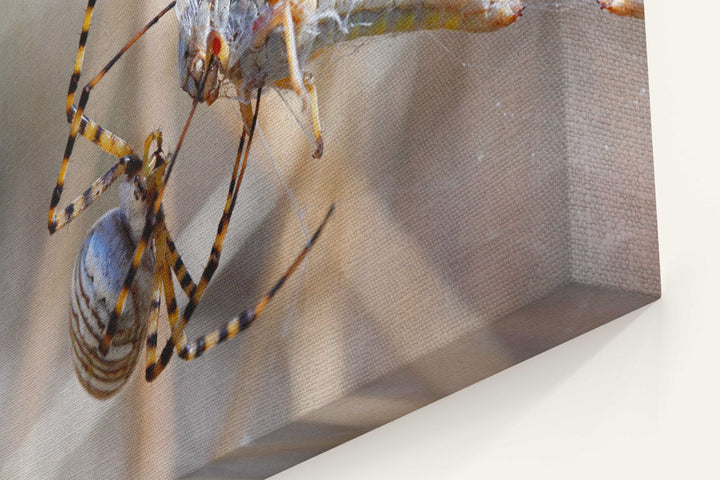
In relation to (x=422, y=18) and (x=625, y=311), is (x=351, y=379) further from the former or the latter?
(x=422, y=18)

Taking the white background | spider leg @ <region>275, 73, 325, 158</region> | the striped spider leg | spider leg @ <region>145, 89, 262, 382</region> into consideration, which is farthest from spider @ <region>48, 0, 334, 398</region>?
the striped spider leg

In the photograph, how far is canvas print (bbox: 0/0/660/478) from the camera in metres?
1.11

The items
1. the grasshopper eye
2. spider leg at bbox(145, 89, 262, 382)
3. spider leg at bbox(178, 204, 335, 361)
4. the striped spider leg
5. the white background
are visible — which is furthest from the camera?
the grasshopper eye

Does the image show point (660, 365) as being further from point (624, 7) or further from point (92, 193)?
point (92, 193)

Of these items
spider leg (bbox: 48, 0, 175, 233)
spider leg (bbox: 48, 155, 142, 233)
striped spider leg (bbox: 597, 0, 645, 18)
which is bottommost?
spider leg (bbox: 48, 155, 142, 233)

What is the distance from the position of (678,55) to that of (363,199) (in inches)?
17.3

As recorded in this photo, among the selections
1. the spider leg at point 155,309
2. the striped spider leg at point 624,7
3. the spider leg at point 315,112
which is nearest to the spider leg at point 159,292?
the spider leg at point 155,309

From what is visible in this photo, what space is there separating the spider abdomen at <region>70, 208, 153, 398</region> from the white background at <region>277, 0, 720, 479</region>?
2.24 ft

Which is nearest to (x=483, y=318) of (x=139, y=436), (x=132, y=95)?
(x=139, y=436)

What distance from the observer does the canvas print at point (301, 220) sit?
1112mm

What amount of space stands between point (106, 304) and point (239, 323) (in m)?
0.35

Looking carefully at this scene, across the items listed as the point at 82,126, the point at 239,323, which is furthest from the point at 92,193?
the point at 239,323

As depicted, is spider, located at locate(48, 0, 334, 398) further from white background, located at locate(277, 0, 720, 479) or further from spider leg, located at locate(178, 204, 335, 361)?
white background, located at locate(277, 0, 720, 479)

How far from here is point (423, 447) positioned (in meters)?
1.30
